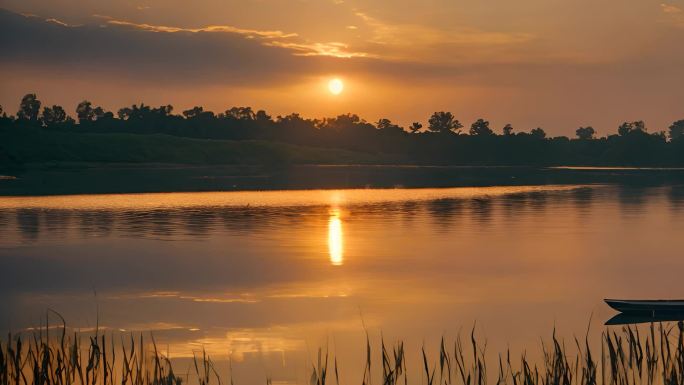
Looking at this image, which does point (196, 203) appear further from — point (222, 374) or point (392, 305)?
point (222, 374)

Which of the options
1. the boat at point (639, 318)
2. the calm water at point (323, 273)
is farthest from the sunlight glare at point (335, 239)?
the boat at point (639, 318)

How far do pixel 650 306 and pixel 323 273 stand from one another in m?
17.8

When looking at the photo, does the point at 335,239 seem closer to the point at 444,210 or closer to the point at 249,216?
the point at 249,216

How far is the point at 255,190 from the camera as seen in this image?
12275 centimetres

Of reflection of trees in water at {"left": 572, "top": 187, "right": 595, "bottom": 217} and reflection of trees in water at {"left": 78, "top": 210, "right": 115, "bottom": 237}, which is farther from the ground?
reflection of trees in water at {"left": 78, "top": 210, "right": 115, "bottom": 237}

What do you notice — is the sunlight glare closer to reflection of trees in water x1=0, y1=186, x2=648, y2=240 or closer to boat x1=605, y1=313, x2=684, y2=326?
reflection of trees in water x1=0, y1=186, x2=648, y2=240

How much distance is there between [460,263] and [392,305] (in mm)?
13119

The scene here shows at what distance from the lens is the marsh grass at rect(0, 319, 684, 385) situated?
58.2 feet

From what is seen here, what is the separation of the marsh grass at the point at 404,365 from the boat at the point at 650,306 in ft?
1.80

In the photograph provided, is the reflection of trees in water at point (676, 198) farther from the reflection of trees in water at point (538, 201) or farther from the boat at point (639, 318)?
the boat at point (639, 318)

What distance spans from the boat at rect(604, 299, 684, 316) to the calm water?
2.97ft

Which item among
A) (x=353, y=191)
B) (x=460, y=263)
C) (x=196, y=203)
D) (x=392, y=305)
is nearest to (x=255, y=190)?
(x=353, y=191)

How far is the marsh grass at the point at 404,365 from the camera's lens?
698 inches

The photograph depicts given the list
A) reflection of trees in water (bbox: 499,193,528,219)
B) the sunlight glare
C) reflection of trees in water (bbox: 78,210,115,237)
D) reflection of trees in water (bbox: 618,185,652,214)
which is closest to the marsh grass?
the sunlight glare
